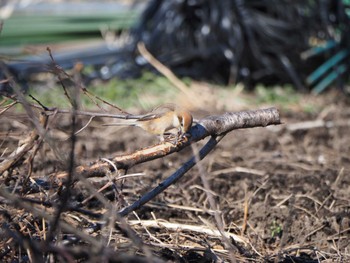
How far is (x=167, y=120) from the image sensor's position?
→ 11.0ft

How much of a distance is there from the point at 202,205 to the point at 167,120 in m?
1.13

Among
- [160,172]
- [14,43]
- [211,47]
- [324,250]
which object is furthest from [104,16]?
[324,250]

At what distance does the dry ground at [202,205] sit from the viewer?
304cm

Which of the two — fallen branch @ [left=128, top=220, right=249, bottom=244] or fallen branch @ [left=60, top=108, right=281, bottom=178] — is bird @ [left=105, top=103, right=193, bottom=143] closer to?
fallen branch @ [left=60, top=108, right=281, bottom=178]

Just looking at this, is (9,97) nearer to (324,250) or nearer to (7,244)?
Result: (7,244)

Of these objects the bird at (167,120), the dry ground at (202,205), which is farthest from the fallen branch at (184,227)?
the bird at (167,120)

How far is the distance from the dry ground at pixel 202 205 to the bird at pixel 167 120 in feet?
0.75

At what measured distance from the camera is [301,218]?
4211mm

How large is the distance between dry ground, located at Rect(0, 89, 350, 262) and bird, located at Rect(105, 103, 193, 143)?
23cm

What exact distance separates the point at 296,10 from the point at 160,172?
14.2 feet

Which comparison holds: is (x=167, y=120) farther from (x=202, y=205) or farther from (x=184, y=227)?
(x=202, y=205)

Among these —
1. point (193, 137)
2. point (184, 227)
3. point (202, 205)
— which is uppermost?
point (193, 137)

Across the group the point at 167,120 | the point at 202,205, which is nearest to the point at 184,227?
the point at 202,205

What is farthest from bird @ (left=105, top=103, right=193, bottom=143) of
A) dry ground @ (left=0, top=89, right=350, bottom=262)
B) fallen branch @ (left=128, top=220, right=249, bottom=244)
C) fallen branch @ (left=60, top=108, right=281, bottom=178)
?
fallen branch @ (left=128, top=220, right=249, bottom=244)
